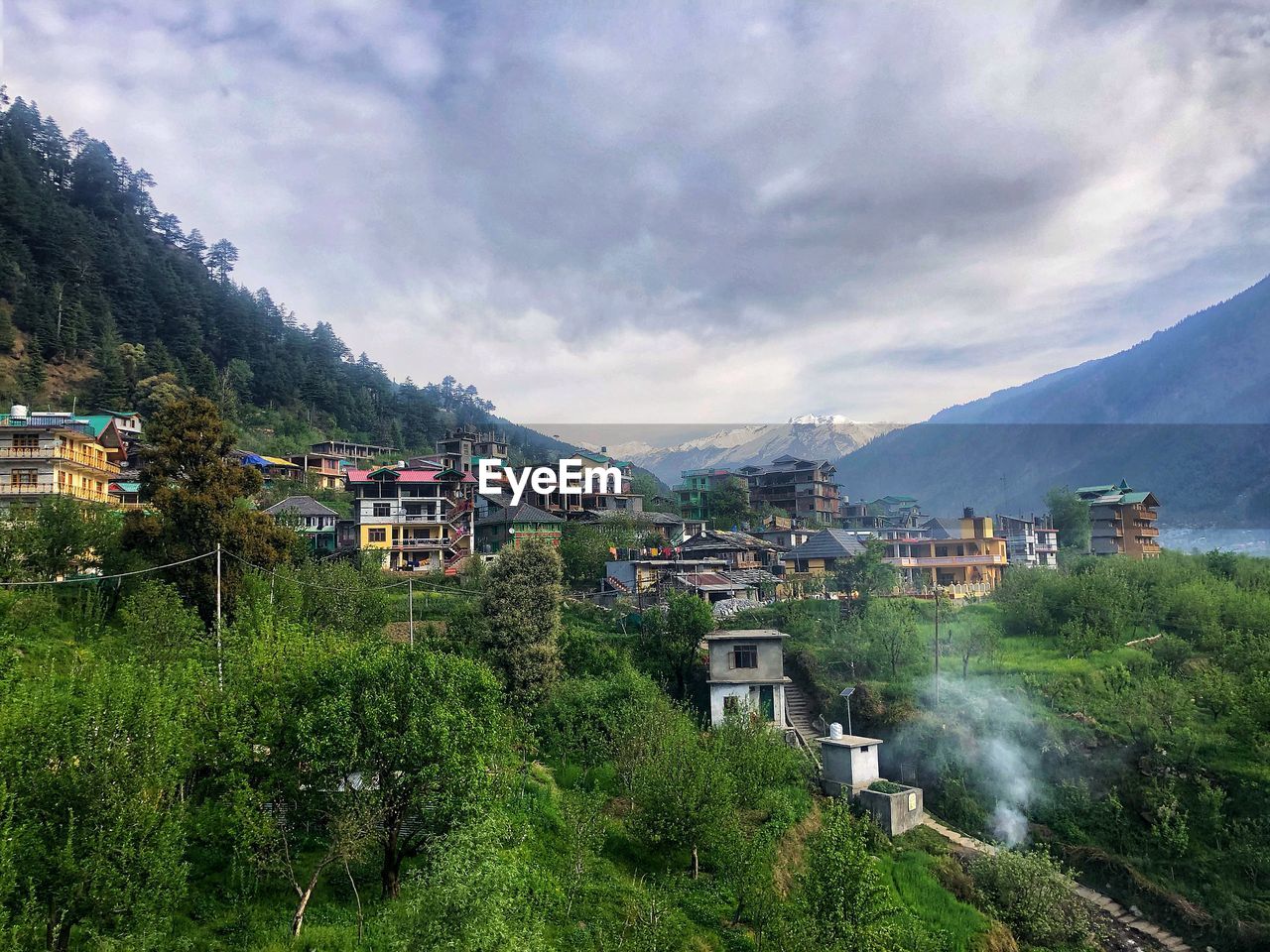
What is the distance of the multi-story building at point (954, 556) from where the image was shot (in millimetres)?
51781

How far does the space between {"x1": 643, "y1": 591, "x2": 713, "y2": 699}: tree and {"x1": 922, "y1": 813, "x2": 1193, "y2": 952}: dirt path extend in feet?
38.5

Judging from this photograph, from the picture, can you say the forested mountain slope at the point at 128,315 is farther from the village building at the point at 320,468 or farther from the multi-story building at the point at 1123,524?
the multi-story building at the point at 1123,524

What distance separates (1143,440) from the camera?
129125mm

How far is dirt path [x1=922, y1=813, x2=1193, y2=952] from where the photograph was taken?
2156 cm

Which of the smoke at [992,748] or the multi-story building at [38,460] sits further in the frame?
the multi-story building at [38,460]

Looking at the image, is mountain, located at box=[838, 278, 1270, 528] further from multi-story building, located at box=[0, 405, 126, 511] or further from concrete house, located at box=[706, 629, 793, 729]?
multi-story building, located at box=[0, 405, 126, 511]

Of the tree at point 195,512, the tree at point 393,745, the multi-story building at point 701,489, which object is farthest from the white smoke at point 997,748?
the multi-story building at point 701,489

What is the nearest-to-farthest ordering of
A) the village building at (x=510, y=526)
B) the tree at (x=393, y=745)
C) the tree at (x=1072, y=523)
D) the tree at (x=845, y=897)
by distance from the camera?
the tree at (x=845, y=897)
the tree at (x=393, y=745)
the village building at (x=510, y=526)
the tree at (x=1072, y=523)

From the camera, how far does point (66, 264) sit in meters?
71.9

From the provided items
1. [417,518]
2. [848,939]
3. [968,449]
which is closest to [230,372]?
[417,518]

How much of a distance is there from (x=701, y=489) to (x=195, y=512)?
5476cm

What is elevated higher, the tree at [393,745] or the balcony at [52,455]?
the balcony at [52,455]

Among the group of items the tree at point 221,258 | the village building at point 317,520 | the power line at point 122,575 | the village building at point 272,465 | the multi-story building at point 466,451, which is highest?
the tree at point 221,258

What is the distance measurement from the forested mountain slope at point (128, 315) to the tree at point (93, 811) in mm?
59545
